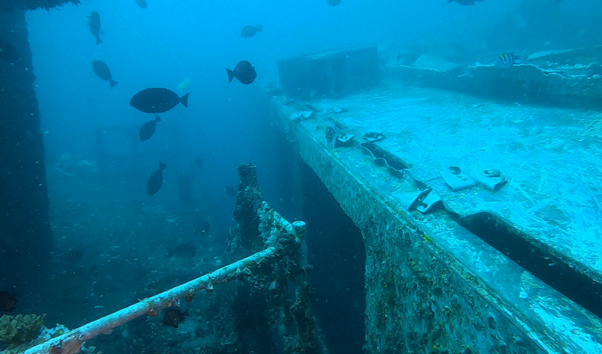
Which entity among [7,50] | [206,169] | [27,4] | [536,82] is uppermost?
[27,4]

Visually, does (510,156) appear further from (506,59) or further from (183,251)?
(183,251)

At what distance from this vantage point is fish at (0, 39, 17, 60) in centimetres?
526

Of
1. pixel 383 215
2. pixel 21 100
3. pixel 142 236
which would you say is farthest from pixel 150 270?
pixel 383 215

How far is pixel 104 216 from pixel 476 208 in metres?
10.1

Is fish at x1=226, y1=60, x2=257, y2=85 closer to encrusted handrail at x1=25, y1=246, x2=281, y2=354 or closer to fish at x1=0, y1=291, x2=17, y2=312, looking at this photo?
encrusted handrail at x1=25, y1=246, x2=281, y2=354

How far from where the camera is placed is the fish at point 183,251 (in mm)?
7320

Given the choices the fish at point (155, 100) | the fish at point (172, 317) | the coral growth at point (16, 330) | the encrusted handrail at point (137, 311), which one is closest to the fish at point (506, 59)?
the encrusted handrail at point (137, 311)

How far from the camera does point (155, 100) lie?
490cm

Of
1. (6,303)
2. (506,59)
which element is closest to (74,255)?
(6,303)

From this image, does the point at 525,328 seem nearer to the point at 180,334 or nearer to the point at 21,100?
the point at 180,334

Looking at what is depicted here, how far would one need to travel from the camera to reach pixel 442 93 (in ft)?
23.7

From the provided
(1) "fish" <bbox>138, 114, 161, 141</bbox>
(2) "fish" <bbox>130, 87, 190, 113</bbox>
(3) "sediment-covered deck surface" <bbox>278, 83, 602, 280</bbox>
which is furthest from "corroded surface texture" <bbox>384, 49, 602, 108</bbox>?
(1) "fish" <bbox>138, 114, 161, 141</bbox>

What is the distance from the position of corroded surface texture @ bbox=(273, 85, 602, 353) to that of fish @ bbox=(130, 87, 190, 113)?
2.41 meters

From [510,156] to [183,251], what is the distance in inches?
270
